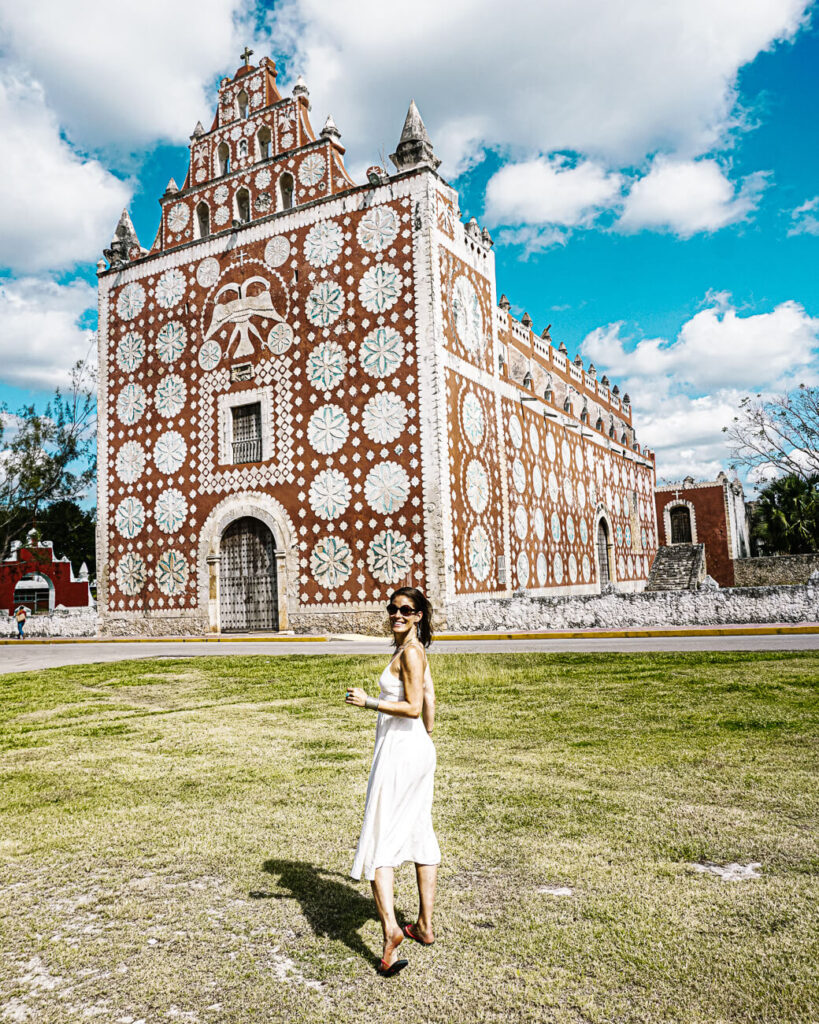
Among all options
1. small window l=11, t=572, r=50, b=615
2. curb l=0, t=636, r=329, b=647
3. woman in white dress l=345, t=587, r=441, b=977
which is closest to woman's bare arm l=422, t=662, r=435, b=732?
woman in white dress l=345, t=587, r=441, b=977

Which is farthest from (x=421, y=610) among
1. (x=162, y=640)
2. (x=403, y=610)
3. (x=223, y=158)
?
(x=223, y=158)

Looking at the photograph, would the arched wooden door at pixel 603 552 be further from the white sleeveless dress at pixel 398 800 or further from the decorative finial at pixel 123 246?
the white sleeveless dress at pixel 398 800

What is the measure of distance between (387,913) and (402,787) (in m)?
0.48

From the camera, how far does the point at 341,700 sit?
8602 mm

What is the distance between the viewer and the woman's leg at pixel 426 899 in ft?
10.3

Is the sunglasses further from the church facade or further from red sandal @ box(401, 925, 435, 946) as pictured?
the church facade

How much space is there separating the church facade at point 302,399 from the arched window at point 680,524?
2178 centimetres

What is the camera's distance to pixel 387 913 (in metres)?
3.08

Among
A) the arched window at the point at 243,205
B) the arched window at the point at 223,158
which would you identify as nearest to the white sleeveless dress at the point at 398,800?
the arched window at the point at 243,205

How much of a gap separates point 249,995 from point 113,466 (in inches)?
919

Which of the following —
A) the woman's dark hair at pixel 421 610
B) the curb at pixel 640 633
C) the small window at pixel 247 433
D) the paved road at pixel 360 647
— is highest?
the small window at pixel 247 433

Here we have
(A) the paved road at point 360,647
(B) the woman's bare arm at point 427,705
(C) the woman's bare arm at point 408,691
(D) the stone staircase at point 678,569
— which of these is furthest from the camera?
(D) the stone staircase at point 678,569

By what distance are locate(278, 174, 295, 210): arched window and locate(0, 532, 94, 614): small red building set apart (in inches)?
855

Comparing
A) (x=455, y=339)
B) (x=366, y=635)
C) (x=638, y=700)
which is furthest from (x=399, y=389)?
(x=638, y=700)
